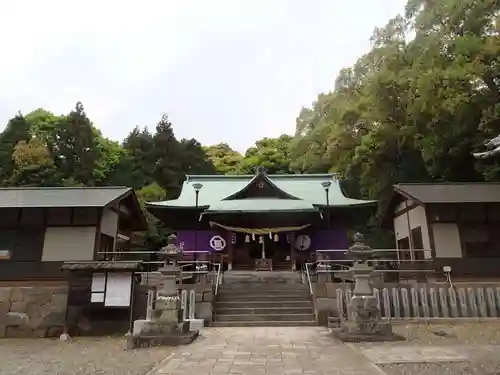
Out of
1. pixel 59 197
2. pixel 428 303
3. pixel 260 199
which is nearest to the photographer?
pixel 428 303

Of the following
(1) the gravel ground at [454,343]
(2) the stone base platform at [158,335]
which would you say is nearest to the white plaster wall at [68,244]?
(2) the stone base platform at [158,335]

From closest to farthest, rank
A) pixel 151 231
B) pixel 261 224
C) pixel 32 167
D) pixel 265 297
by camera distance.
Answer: pixel 265 297 < pixel 261 224 < pixel 151 231 < pixel 32 167

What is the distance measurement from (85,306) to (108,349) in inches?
139

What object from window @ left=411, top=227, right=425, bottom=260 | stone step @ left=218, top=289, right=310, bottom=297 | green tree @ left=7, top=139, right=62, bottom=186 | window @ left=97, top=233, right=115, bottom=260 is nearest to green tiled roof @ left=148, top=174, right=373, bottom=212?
window @ left=97, top=233, right=115, bottom=260

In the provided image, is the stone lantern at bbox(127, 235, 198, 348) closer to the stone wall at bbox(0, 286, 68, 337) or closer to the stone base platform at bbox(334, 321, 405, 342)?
the stone base platform at bbox(334, 321, 405, 342)

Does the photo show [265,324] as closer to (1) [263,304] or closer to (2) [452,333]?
(1) [263,304]

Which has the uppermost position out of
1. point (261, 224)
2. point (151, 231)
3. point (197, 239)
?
point (151, 231)

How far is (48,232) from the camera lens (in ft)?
53.1

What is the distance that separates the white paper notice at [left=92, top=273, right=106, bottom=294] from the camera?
12.1 meters

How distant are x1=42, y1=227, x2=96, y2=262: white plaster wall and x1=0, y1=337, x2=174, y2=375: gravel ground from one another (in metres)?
4.96

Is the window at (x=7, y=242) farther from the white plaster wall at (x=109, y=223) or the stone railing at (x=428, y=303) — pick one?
the stone railing at (x=428, y=303)

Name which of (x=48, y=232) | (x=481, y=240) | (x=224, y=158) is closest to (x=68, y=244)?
(x=48, y=232)

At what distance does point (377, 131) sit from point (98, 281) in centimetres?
1962

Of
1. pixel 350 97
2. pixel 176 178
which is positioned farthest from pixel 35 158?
pixel 350 97
